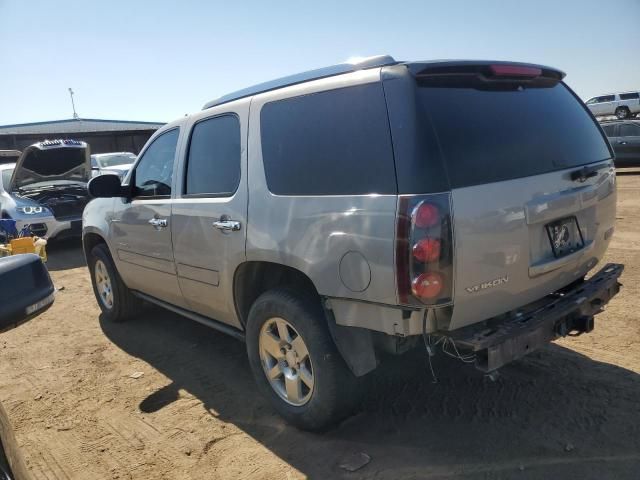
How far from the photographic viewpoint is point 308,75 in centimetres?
306

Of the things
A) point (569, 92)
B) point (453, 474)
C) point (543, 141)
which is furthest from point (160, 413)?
point (569, 92)

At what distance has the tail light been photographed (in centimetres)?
233

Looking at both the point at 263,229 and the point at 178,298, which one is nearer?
the point at 263,229

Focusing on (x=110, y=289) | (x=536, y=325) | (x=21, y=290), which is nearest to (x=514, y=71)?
(x=536, y=325)

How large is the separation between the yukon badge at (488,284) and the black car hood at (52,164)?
355 inches

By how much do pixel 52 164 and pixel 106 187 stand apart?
6.50 meters

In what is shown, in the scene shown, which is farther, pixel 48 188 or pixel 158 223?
pixel 48 188

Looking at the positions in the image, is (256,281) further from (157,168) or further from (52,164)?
(52,164)

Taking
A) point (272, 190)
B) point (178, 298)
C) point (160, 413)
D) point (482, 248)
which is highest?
point (272, 190)

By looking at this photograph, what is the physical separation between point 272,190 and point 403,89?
1.00 metres

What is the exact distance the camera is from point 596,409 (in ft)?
10.1

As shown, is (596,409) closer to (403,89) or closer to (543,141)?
(543,141)

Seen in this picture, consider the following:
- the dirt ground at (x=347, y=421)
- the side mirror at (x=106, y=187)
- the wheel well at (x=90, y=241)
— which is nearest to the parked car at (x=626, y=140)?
the dirt ground at (x=347, y=421)

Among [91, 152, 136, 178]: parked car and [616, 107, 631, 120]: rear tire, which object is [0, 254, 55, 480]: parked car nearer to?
[91, 152, 136, 178]: parked car
